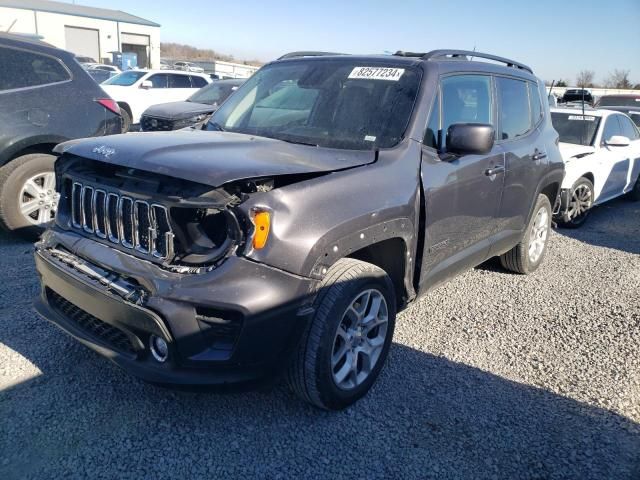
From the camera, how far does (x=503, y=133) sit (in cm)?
422

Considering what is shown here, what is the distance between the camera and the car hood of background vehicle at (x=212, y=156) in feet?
7.93

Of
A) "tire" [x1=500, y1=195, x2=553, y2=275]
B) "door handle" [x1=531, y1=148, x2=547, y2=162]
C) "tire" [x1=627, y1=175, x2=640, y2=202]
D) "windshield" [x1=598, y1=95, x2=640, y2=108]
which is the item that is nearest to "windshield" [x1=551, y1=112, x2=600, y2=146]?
"tire" [x1=627, y1=175, x2=640, y2=202]

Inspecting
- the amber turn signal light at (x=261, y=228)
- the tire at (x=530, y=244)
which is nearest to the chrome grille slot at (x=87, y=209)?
the amber turn signal light at (x=261, y=228)

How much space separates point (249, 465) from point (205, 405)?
0.55m

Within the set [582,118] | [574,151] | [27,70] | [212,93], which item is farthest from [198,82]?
[574,151]

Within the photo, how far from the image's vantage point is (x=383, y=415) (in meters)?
2.95

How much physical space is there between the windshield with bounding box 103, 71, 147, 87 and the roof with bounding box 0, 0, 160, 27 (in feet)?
128

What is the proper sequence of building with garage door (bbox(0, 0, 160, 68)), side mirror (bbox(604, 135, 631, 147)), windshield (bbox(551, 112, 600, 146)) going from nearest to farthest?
side mirror (bbox(604, 135, 631, 147)) → windshield (bbox(551, 112, 600, 146)) → building with garage door (bbox(0, 0, 160, 68))

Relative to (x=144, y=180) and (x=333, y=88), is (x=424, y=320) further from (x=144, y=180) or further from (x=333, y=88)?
(x=144, y=180)

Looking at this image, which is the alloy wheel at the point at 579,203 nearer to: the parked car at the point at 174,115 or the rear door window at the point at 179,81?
the parked car at the point at 174,115

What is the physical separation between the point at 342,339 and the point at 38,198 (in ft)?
12.7

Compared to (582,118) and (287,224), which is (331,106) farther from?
(582,118)

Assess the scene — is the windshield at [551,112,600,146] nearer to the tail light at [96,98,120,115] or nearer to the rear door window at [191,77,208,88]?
the tail light at [96,98,120,115]

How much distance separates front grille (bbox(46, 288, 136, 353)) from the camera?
2588 millimetres
